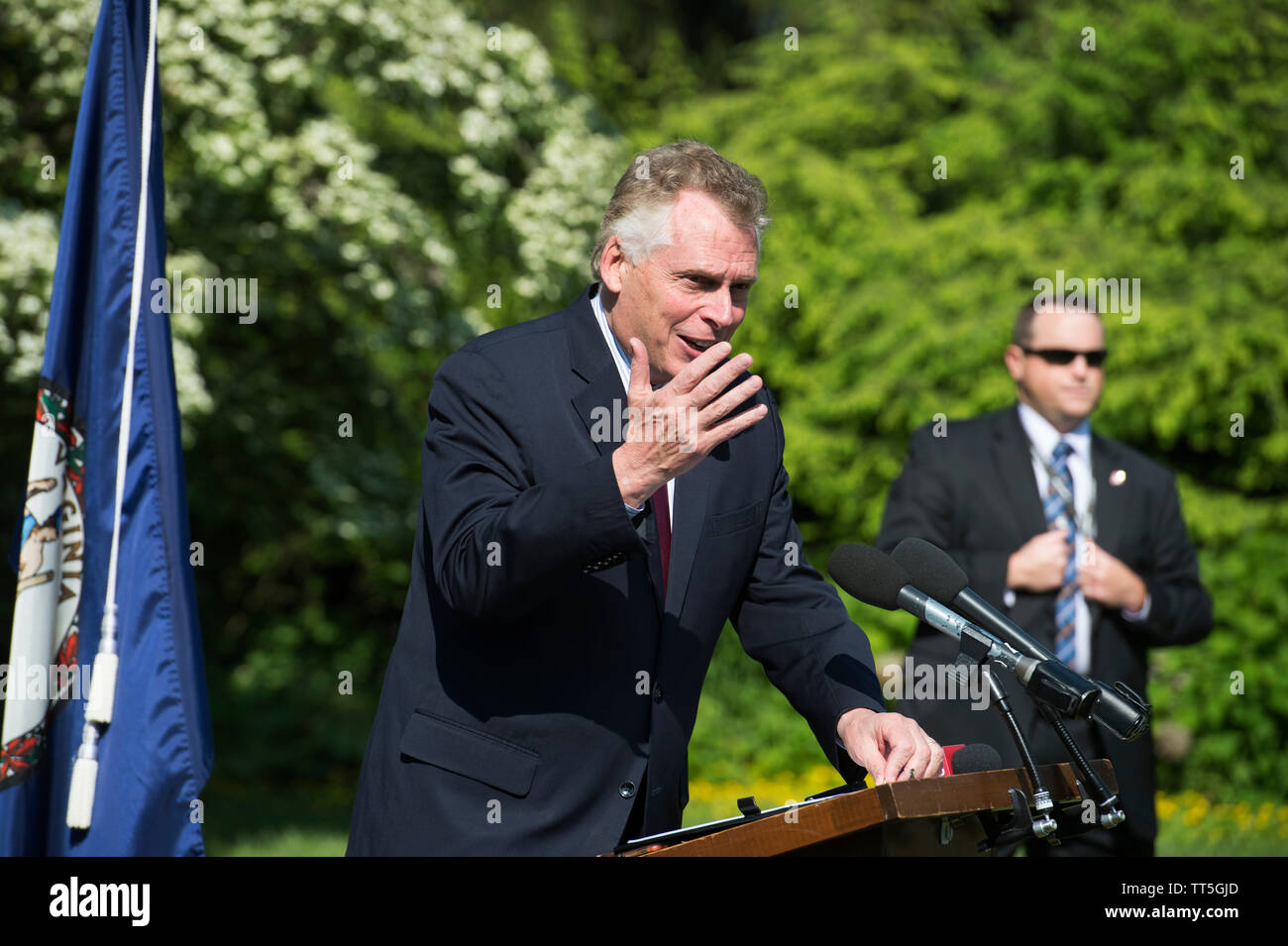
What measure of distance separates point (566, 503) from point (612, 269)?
0.78 meters

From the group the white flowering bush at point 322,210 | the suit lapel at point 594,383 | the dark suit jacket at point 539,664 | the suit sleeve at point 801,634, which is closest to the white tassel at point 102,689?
the dark suit jacket at point 539,664

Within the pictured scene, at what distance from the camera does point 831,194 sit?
35.2 ft

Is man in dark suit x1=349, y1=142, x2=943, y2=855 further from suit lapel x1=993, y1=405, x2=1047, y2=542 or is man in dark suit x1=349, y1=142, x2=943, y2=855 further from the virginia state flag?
suit lapel x1=993, y1=405, x2=1047, y2=542

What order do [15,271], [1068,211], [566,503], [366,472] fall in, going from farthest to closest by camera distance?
[1068,211], [366,472], [15,271], [566,503]

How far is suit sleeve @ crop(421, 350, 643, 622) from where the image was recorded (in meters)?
2.42

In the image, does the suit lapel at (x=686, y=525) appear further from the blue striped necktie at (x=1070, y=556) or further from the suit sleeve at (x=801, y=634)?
the blue striped necktie at (x=1070, y=556)

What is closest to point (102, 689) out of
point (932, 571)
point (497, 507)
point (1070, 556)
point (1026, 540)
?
point (497, 507)

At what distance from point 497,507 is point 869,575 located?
73cm
